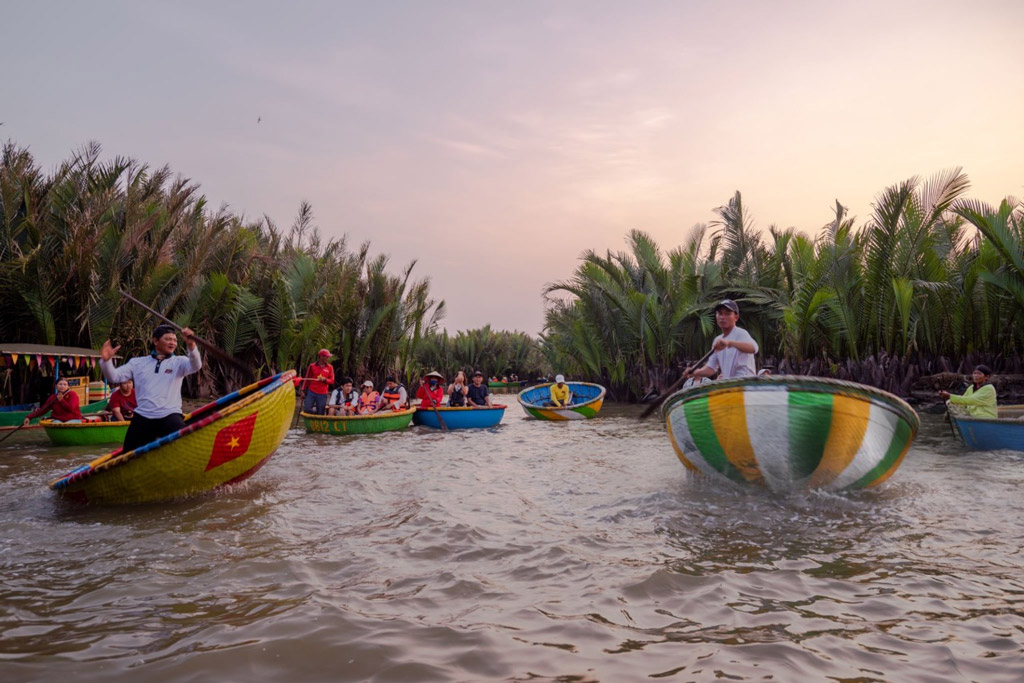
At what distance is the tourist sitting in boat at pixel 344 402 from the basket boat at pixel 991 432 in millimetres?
11123

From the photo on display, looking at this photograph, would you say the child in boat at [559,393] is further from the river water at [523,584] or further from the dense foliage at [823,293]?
the river water at [523,584]

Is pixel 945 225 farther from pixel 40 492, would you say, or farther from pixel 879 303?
pixel 40 492

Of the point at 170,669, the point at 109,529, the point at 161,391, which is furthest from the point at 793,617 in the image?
the point at 161,391

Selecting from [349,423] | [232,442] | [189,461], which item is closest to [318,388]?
[349,423]

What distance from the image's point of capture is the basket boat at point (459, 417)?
1553 cm

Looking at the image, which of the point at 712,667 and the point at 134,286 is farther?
the point at 134,286

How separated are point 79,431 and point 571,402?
42.2 ft

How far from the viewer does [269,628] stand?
332 cm

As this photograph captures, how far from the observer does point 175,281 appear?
59.9 feet

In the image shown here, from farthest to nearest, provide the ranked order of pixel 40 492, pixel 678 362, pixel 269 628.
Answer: pixel 678 362 < pixel 40 492 < pixel 269 628

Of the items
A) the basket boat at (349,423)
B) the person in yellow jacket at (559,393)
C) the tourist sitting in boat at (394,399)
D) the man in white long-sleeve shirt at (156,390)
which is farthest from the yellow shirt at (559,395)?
the man in white long-sleeve shirt at (156,390)

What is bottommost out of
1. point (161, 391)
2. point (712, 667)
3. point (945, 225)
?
point (712, 667)

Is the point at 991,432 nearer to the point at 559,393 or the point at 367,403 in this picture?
the point at 559,393

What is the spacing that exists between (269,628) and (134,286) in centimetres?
1563
